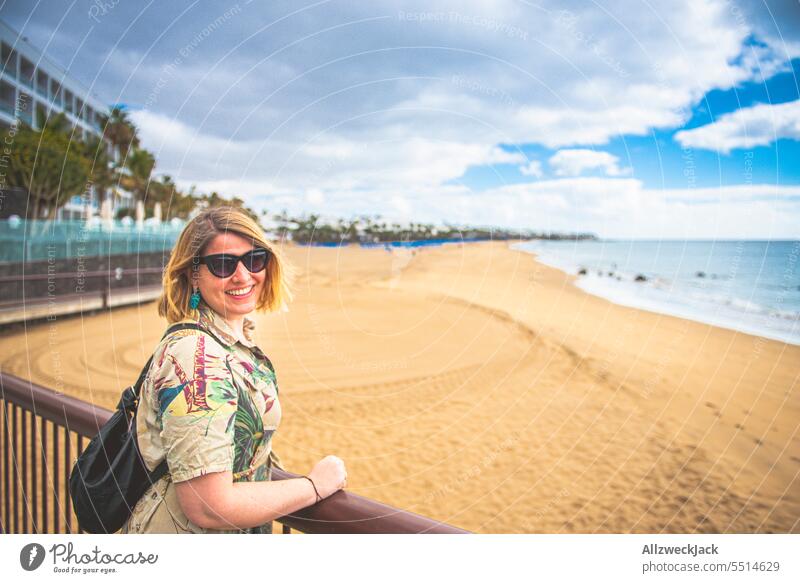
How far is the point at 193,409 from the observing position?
1.14 m

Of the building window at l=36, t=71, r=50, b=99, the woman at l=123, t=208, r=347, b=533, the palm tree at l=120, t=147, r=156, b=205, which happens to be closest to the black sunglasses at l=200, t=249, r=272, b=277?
the woman at l=123, t=208, r=347, b=533

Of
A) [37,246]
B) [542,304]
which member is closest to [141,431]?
[37,246]

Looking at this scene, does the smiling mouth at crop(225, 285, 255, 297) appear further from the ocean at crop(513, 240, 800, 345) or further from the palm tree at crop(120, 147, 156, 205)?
the palm tree at crop(120, 147, 156, 205)

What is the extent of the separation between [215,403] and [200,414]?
0.13ft

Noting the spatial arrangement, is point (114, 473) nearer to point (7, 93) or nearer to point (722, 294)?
point (722, 294)

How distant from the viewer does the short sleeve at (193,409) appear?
114cm

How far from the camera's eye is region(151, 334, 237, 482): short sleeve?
3.73ft

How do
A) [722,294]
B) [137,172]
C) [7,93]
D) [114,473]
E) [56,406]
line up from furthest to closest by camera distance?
1. [137,172]
2. [7,93]
3. [722,294]
4. [56,406]
5. [114,473]

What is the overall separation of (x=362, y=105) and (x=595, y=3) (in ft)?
4.25

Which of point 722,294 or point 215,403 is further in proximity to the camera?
point 722,294

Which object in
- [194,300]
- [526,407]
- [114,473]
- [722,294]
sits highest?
[194,300]

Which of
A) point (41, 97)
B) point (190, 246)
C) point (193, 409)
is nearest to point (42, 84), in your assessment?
point (41, 97)

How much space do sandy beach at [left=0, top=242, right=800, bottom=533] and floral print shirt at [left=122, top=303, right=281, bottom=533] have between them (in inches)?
69.1

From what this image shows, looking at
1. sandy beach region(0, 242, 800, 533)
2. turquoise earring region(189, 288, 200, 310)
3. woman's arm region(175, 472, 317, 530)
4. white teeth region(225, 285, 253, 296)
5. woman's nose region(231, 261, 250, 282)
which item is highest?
woman's nose region(231, 261, 250, 282)
